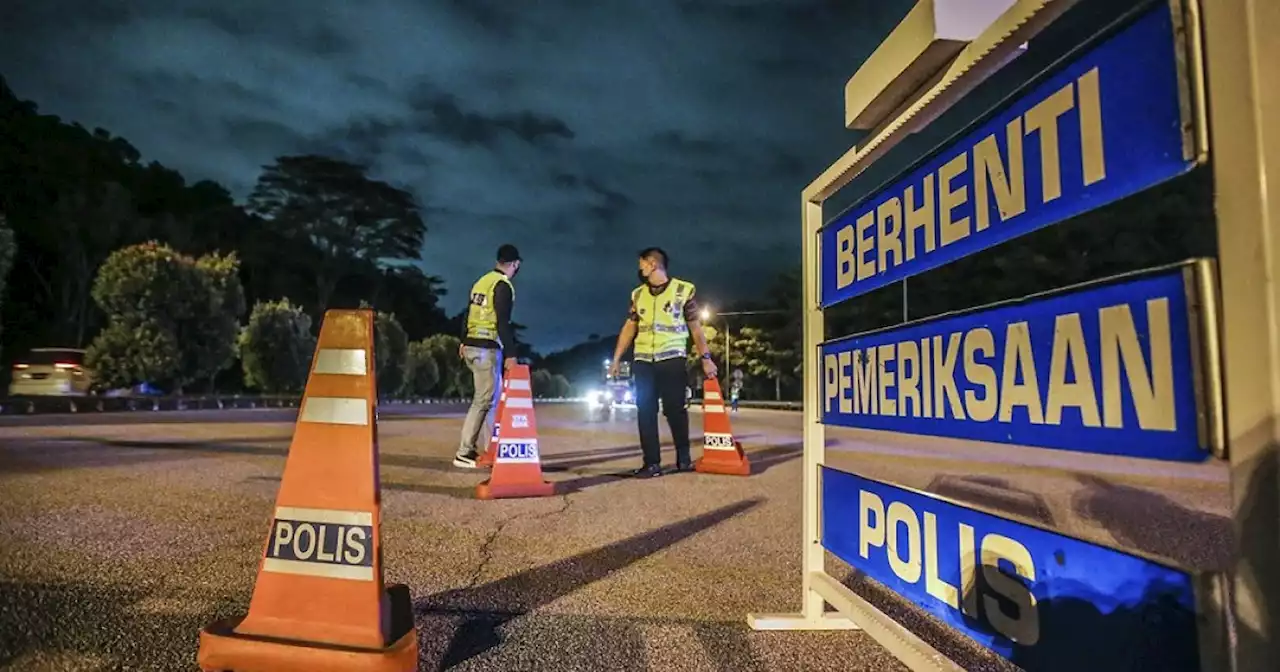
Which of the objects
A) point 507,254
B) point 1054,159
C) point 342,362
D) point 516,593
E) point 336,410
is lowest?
point 516,593

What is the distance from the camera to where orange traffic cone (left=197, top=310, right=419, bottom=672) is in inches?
90.7

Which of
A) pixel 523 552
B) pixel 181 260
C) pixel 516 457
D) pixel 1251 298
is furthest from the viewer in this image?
pixel 181 260

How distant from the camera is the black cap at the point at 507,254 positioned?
8164 millimetres

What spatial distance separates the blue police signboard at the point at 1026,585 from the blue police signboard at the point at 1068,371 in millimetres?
202

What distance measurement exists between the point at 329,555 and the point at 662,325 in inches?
217

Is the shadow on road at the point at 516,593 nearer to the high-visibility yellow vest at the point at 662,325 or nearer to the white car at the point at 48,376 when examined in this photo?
the high-visibility yellow vest at the point at 662,325

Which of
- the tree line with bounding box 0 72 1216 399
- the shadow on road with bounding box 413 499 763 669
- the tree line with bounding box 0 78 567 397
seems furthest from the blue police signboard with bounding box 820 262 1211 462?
the tree line with bounding box 0 78 567 397

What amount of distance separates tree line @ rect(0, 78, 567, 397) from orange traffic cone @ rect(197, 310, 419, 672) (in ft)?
74.9

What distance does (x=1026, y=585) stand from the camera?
176 centimetres

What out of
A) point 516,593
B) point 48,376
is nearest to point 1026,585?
point 516,593

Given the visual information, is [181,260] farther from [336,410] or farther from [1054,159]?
[1054,159]

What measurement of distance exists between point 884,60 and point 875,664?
1.82 meters

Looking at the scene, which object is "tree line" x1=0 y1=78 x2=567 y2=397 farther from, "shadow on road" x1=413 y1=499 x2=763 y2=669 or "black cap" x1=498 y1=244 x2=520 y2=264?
"shadow on road" x1=413 y1=499 x2=763 y2=669

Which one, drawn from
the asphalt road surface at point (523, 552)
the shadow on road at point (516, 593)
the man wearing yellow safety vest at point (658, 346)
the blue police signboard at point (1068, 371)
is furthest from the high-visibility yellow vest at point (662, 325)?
the blue police signboard at point (1068, 371)
